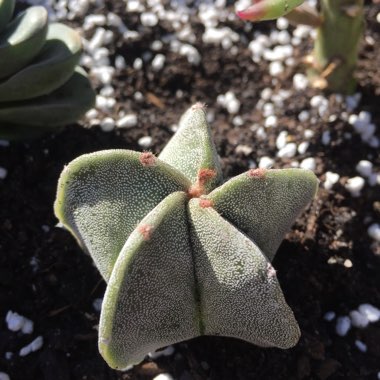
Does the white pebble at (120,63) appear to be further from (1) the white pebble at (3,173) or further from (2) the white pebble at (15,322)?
(2) the white pebble at (15,322)

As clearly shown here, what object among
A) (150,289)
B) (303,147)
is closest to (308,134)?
(303,147)

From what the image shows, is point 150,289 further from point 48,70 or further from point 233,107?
point 233,107

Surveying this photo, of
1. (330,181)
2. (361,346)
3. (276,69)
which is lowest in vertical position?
(361,346)

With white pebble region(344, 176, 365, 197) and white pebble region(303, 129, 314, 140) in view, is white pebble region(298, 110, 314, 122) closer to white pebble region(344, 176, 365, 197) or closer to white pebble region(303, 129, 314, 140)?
white pebble region(303, 129, 314, 140)

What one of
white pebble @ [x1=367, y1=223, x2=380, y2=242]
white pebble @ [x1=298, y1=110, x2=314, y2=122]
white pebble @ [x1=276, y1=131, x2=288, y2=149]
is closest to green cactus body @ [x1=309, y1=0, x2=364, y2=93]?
white pebble @ [x1=298, y1=110, x2=314, y2=122]

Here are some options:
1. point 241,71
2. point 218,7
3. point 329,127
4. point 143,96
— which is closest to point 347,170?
point 329,127

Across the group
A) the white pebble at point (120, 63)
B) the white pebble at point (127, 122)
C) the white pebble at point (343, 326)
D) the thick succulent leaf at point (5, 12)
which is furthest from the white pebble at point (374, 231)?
the thick succulent leaf at point (5, 12)
